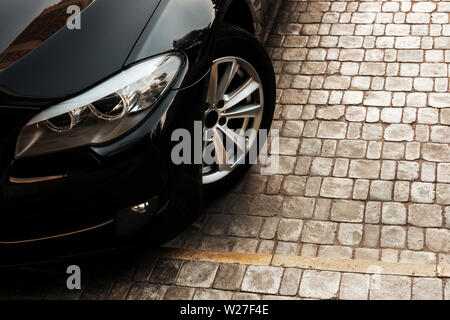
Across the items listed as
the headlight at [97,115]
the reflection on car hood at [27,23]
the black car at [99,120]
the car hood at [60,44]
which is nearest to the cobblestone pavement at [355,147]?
the black car at [99,120]

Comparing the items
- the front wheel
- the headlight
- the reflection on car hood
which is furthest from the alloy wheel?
the reflection on car hood

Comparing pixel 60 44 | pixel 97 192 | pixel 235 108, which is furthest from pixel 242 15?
pixel 97 192

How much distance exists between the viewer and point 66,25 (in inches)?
122

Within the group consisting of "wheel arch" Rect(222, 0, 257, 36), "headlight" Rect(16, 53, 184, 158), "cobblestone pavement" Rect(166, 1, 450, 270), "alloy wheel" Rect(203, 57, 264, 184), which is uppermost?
"headlight" Rect(16, 53, 184, 158)

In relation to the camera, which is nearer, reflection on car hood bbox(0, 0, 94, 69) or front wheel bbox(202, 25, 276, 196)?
reflection on car hood bbox(0, 0, 94, 69)

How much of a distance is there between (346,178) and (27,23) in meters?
2.08

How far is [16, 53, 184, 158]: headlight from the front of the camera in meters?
2.93

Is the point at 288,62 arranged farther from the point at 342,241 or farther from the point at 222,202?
the point at 342,241

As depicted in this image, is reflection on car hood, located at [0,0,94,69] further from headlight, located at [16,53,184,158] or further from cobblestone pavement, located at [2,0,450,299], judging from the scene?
cobblestone pavement, located at [2,0,450,299]

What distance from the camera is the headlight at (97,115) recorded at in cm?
293

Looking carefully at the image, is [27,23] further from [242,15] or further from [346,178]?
[346,178]

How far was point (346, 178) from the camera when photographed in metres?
3.99

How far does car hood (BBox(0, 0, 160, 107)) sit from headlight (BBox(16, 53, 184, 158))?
0.20 ft

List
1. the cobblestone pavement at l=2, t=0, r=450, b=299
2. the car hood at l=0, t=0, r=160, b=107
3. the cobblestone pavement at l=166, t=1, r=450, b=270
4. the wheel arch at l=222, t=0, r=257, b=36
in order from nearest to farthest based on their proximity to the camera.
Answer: the car hood at l=0, t=0, r=160, b=107
the cobblestone pavement at l=2, t=0, r=450, b=299
the cobblestone pavement at l=166, t=1, r=450, b=270
the wheel arch at l=222, t=0, r=257, b=36
